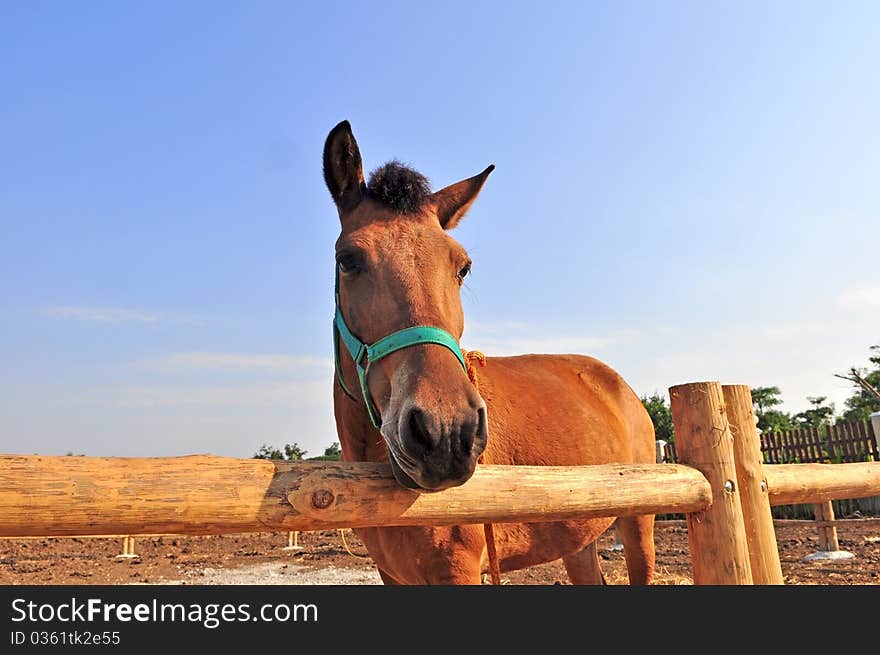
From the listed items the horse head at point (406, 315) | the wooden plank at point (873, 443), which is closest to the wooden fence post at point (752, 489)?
the horse head at point (406, 315)

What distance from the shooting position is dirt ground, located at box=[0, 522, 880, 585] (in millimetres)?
9039

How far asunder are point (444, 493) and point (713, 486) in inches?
54.3

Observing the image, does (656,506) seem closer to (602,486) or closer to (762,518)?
(602,486)

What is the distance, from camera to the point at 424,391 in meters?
1.94

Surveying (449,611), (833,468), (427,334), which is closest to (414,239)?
(427,334)

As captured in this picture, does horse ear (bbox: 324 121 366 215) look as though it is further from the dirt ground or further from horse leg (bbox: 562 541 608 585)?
the dirt ground

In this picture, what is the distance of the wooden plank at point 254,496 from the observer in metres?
1.56

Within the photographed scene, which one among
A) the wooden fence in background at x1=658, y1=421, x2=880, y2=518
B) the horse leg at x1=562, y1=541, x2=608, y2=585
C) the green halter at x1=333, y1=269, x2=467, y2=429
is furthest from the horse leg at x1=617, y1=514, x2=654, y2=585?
the wooden fence in background at x1=658, y1=421, x2=880, y2=518

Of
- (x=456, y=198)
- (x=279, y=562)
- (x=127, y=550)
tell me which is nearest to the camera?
(x=456, y=198)

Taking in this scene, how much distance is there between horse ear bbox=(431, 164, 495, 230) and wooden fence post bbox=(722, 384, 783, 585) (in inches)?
60.2

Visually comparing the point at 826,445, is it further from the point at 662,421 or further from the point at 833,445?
the point at 662,421

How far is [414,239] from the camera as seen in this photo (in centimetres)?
255

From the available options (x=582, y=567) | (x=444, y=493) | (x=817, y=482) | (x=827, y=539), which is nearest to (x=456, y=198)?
(x=444, y=493)

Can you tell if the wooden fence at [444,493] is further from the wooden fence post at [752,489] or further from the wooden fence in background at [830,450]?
the wooden fence in background at [830,450]
